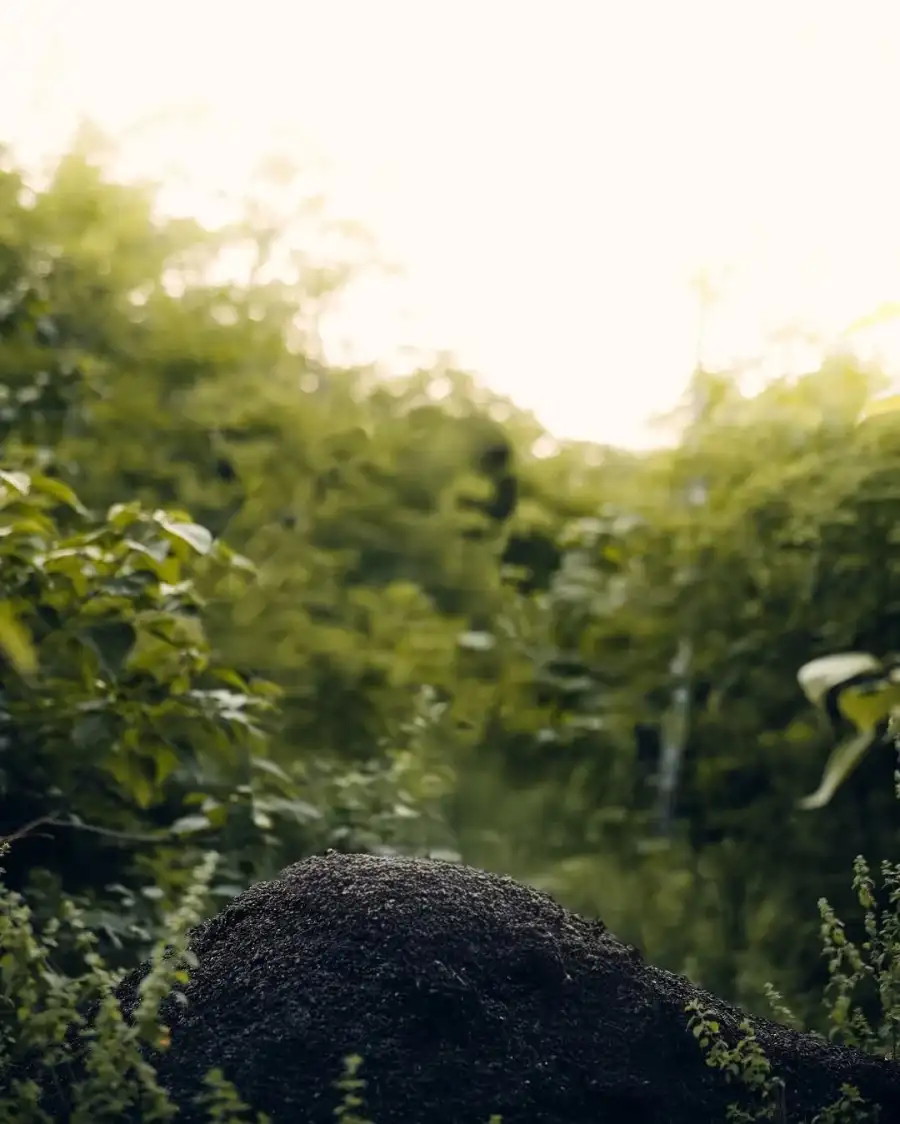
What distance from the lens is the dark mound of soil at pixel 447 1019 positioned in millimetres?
2078

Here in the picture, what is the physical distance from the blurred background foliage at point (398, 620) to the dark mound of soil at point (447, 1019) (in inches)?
22.7

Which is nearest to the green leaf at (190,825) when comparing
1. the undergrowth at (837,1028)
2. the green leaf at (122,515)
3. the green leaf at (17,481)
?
A: the green leaf at (122,515)

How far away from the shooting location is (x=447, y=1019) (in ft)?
7.12

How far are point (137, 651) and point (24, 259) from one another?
1958mm

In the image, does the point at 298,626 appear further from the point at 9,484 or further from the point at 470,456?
the point at 9,484

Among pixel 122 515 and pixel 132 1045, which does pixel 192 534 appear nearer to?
pixel 122 515

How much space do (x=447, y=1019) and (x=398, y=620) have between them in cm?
257

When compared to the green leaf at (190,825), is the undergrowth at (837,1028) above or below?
below

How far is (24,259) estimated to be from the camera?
13.6 ft

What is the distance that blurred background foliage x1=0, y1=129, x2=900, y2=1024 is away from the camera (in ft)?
10.8

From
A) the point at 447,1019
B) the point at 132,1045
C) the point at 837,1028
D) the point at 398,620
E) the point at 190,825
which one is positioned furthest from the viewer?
the point at 398,620

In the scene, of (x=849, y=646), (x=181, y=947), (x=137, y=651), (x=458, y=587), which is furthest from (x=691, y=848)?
(x=181, y=947)

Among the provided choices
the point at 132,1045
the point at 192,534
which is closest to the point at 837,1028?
the point at 132,1045

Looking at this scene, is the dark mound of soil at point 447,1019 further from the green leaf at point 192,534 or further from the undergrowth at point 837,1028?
the green leaf at point 192,534
